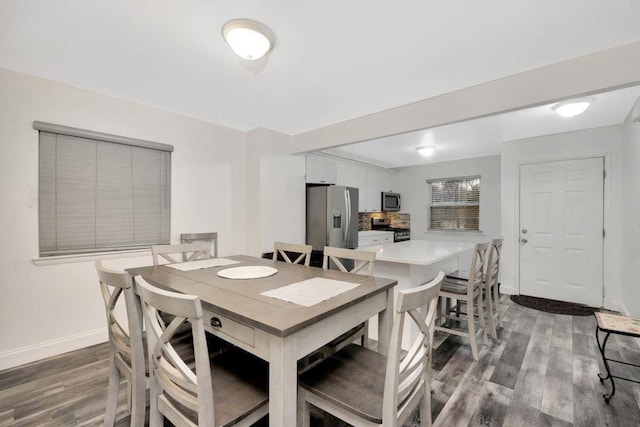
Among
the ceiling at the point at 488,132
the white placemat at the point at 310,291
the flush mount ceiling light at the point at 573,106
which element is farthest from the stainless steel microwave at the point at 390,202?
the white placemat at the point at 310,291

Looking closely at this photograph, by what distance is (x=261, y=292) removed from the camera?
1415 mm

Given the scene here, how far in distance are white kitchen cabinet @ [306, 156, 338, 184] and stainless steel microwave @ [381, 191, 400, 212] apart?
1.64 metres

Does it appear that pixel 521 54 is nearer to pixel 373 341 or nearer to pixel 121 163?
pixel 373 341

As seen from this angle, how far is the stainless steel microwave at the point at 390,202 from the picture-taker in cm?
599

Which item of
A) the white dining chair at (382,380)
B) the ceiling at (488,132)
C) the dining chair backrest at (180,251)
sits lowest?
the white dining chair at (382,380)

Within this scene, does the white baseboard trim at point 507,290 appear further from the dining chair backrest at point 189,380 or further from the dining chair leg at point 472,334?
the dining chair backrest at point 189,380

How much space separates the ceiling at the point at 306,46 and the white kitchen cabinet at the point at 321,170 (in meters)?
1.42

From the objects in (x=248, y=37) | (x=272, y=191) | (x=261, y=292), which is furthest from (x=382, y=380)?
(x=272, y=191)

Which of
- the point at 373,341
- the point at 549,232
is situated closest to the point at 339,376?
the point at 373,341

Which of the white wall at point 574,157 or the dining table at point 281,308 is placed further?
the white wall at point 574,157

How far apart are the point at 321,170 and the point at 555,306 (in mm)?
3732

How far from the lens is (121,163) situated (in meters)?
2.76

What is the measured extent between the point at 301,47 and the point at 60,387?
9.67ft

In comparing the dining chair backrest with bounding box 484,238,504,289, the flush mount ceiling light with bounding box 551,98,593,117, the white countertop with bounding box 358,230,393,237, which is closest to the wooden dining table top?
the dining chair backrest with bounding box 484,238,504,289
